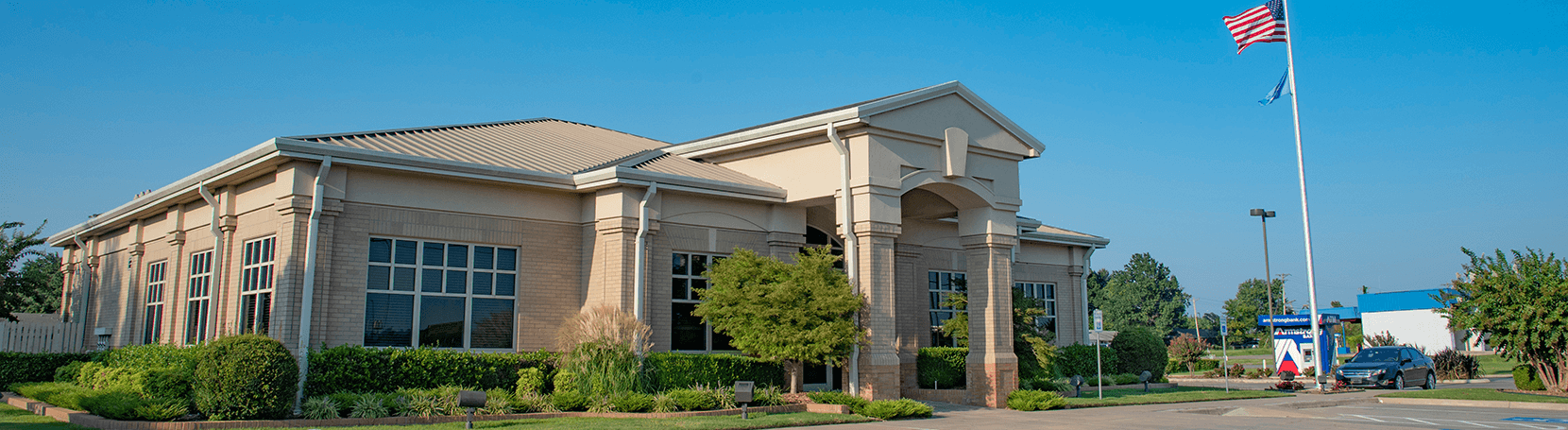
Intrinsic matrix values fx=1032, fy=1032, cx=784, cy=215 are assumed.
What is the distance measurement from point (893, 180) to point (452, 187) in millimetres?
8951

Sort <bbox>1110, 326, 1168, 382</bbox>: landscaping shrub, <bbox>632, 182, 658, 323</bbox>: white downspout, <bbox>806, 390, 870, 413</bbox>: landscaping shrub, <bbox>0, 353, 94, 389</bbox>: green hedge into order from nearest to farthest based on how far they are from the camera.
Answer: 1. <bbox>806, 390, 870, 413</bbox>: landscaping shrub
2. <bbox>632, 182, 658, 323</bbox>: white downspout
3. <bbox>0, 353, 94, 389</bbox>: green hedge
4. <bbox>1110, 326, 1168, 382</bbox>: landscaping shrub

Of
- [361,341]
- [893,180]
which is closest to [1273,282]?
[893,180]

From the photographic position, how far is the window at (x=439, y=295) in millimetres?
19344

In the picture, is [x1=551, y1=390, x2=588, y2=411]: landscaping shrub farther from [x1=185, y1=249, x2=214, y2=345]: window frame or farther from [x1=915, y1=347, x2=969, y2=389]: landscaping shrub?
[x1=915, y1=347, x2=969, y2=389]: landscaping shrub

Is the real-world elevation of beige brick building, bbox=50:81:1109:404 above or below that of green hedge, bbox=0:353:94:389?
above

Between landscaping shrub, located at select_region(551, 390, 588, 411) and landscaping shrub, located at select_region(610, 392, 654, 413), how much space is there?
1.66 ft

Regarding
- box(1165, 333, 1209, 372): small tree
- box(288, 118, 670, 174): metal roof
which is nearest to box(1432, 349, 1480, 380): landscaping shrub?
box(1165, 333, 1209, 372): small tree

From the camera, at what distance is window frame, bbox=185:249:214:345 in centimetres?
2225

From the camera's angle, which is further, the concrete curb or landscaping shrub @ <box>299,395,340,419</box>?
the concrete curb

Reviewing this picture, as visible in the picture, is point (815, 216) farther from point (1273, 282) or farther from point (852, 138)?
point (1273, 282)

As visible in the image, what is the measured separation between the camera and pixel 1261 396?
26.2 meters

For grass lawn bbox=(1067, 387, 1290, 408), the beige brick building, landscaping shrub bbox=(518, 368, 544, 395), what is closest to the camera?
the beige brick building

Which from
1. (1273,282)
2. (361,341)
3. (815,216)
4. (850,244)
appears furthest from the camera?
(1273,282)

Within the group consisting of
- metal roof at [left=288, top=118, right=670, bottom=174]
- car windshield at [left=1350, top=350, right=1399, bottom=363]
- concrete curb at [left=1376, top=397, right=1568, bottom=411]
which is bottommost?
concrete curb at [left=1376, top=397, right=1568, bottom=411]
